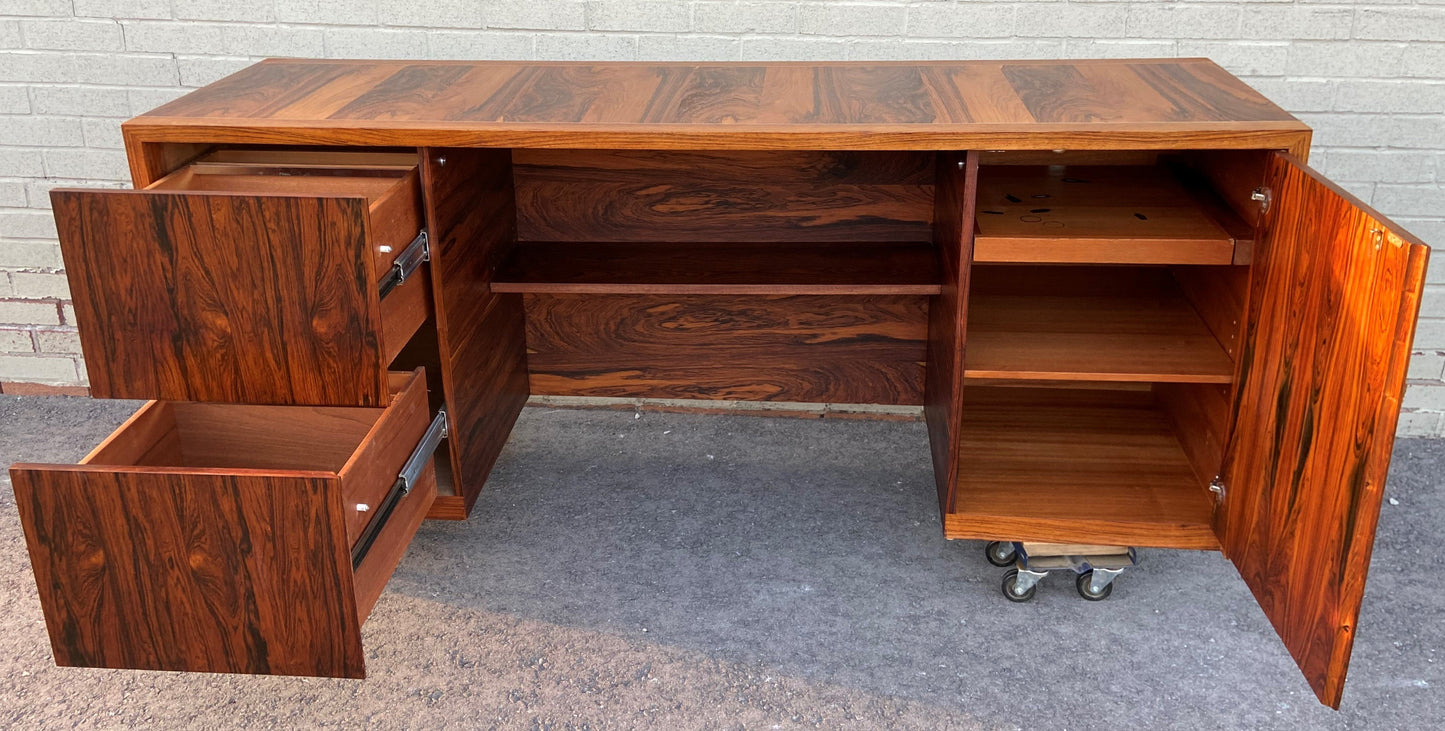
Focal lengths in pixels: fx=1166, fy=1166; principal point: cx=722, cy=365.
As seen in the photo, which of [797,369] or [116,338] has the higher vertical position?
[116,338]

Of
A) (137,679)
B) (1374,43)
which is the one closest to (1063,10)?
(1374,43)

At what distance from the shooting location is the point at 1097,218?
175 centimetres

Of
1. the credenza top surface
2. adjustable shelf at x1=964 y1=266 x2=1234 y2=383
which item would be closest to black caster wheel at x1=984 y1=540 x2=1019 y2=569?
Answer: adjustable shelf at x1=964 y1=266 x2=1234 y2=383

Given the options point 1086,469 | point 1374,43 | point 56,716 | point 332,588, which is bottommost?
point 56,716

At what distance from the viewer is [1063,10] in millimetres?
2137

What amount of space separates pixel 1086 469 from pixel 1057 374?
0.28 m

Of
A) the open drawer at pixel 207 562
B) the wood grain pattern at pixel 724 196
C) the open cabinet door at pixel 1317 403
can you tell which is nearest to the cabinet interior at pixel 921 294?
the wood grain pattern at pixel 724 196

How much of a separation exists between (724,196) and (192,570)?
44.4 inches

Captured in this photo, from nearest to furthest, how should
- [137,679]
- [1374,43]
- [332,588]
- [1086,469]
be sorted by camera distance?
[332,588]
[137,679]
[1086,469]
[1374,43]

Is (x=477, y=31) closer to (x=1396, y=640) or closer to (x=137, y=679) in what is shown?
(x=137, y=679)

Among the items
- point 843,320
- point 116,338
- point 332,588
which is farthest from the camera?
point 843,320

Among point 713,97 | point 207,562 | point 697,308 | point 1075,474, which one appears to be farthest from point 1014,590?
point 207,562

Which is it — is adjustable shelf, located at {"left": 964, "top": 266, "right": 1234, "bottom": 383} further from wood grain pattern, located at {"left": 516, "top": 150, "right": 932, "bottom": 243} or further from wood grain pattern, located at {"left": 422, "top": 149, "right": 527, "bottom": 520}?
wood grain pattern, located at {"left": 422, "top": 149, "right": 527, "bottom": 520}

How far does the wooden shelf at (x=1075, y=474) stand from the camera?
5.87ft
